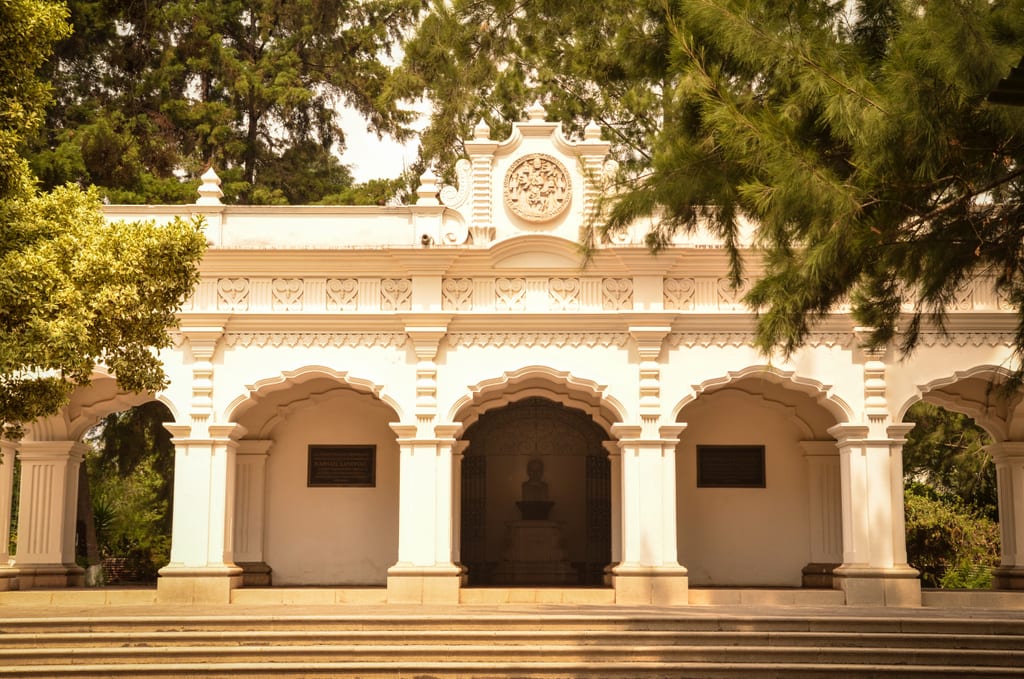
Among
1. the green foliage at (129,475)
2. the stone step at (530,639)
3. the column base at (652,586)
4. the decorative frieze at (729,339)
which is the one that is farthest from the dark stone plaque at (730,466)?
the green foliage at (129,475)

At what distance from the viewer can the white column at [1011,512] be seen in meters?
19.0

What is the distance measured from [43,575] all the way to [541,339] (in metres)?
8.44

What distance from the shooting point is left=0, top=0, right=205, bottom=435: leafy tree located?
10.7 meters

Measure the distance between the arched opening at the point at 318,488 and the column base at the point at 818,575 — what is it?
20.3ft

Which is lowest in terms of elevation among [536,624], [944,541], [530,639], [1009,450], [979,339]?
[530,639]

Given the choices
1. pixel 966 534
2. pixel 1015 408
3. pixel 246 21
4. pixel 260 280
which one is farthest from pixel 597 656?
pixel 246 21

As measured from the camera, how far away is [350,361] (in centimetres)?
1752

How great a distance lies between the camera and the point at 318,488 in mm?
19906

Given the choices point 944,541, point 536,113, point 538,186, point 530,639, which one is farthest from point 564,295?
point 944,541

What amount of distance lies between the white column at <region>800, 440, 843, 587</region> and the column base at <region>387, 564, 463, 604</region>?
5788 millimetres

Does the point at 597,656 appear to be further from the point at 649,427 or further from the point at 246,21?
the point at 246,21

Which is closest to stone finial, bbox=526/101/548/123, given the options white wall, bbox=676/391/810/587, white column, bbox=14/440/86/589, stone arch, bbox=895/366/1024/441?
white wall, bbox=676/391/810/587

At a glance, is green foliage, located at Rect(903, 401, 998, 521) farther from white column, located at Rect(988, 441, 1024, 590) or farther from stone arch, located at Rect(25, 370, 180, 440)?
stone arch, located at Rect(25, 370, 180, 440)

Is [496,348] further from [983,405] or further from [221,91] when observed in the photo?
[221,91]
